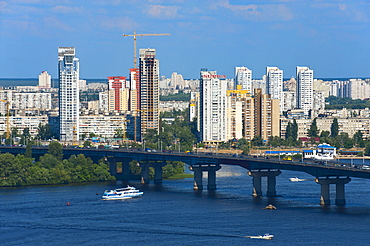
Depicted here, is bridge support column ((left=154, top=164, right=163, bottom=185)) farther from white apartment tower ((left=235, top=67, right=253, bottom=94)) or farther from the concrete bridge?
white apartment tower ((left=235, top=67, right=253, bottom=94))

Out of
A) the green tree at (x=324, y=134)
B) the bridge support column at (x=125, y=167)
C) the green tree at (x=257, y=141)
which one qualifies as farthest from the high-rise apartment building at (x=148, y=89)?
the bridge support column at (x=125, y=167)

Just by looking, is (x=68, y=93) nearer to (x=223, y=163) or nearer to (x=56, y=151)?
(x=56, y=151)

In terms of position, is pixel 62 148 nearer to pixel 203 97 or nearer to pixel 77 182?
pixel 77 182

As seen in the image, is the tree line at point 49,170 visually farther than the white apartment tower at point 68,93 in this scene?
No

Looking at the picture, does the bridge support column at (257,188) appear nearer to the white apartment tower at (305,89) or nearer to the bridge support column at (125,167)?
the bridge support column at (125,167)

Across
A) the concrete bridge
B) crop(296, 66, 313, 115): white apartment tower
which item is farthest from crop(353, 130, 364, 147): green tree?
crop(296, 66, 313, 115): white apartment tower

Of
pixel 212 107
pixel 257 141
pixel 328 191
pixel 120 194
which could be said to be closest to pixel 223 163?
pixel 120 194
